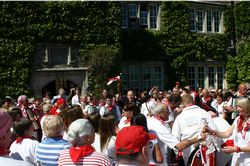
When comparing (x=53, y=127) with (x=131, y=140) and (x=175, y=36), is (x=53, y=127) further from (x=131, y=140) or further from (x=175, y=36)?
(x=175, y=36)

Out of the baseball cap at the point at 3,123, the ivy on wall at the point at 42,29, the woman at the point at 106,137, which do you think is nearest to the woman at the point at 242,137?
the woman at the point at 106,137

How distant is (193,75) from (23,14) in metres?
→ 11.6

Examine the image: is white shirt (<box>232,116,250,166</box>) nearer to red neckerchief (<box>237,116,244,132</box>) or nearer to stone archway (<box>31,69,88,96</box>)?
red neckerchief (<box>237,116,244,132</box>)

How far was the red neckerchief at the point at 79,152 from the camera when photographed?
399cm

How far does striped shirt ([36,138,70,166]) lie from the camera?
468 centimetres

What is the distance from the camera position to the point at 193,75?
25219mm

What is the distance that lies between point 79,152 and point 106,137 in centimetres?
114

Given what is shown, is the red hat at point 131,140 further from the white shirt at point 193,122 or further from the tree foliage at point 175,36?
the tree foliage at point 175,36

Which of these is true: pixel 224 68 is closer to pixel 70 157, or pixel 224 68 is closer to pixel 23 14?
pixel 23 14

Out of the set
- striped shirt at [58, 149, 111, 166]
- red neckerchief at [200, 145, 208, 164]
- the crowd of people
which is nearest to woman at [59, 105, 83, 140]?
the crowd of people

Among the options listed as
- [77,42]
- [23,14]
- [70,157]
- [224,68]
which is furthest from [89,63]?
[70,157]

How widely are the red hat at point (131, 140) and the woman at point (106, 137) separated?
190 centimetres

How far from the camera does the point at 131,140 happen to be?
3045 millimetres

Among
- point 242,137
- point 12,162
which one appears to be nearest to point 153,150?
point 242,137
